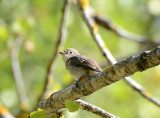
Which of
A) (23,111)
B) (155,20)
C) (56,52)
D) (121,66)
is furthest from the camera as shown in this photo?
(155,20)

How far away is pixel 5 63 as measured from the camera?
27.9ft

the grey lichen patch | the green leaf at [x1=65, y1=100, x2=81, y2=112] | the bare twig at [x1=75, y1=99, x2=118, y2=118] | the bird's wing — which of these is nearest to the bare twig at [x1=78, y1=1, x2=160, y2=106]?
the bird's wing

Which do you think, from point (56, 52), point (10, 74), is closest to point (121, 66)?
point (56, 52)

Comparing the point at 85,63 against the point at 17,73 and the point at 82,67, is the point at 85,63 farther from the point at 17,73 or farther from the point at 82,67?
the point at 17,73

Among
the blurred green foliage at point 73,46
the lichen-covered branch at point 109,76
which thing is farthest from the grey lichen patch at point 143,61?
the blurred green foliage at point 73,46

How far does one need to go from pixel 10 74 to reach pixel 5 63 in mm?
431

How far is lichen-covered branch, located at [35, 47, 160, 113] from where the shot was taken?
2371 mm

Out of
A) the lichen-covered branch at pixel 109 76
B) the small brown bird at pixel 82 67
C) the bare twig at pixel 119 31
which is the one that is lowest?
the lichen-covered branch at pixel 109 76

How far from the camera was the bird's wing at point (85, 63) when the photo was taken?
11.9 feet

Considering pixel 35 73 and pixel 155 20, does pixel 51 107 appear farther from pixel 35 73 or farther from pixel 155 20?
pixel 155 20

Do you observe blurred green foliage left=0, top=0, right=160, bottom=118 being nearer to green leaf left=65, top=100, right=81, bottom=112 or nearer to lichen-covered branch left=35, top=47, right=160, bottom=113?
lichen-covered branch left=35, top=47, right=160, bottom=113

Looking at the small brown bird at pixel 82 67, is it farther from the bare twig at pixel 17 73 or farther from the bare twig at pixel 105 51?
the bare twig at pixel 17 73

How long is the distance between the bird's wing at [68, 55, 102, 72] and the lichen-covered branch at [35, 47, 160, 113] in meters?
0.63

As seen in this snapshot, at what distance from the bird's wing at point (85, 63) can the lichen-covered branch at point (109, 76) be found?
2.06 ft
